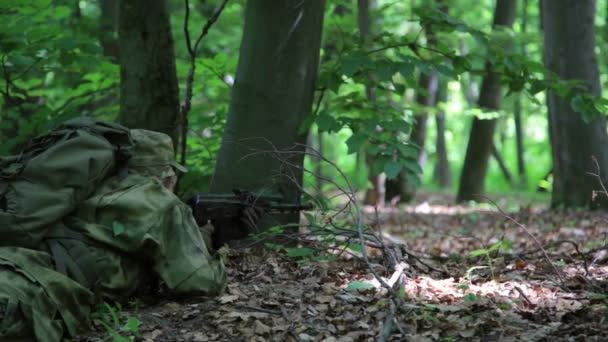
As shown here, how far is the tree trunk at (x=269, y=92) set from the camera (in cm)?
418

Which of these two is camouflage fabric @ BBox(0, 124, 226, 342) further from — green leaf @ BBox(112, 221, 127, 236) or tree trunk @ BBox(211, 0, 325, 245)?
tree trunk @ BBox(211, 0, 325, 245)

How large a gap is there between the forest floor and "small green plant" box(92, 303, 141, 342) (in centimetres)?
2

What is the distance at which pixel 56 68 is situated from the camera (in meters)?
4.84

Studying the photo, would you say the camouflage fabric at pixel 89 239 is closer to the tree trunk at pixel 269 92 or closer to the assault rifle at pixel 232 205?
the assault rifle at pixel 232 205

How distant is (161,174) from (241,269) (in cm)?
82

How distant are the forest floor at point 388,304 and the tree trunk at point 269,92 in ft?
1.81

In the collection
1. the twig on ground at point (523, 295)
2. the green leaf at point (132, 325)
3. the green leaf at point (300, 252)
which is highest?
the green leaf at point (300, 252)

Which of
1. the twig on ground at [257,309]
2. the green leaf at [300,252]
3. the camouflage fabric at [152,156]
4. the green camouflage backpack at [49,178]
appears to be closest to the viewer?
the green camouflage backpack at [49,178]

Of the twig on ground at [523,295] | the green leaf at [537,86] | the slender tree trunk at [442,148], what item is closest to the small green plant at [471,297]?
the twig on ground at [523,295]

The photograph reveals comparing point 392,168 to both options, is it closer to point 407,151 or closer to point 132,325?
point 407,151

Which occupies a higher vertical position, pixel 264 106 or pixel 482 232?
pixel 264 106

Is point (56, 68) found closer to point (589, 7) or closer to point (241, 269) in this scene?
point (241, 269)

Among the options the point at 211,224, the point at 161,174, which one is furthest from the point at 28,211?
the point at 211,224

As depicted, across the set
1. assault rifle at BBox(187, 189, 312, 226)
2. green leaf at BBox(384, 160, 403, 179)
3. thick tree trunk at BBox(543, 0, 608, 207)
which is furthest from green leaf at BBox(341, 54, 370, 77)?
thick tree trunk at BBox(543, 0, 608, 207)
